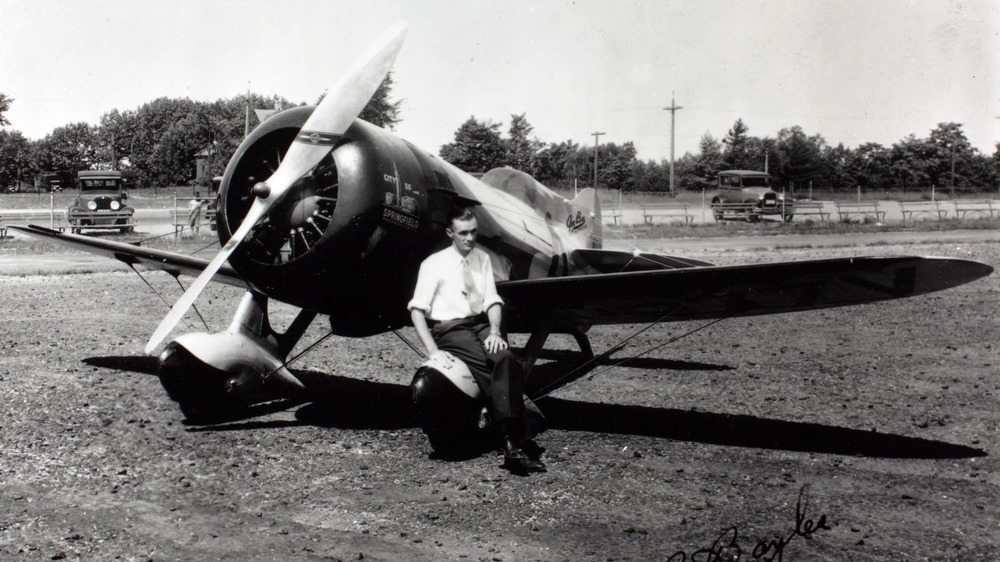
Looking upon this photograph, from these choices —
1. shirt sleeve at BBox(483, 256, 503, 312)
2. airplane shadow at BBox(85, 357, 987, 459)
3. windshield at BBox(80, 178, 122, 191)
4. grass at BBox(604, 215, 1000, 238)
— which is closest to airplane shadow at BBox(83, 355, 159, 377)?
airplane shadow at BBox(85, 357, 987, 459)

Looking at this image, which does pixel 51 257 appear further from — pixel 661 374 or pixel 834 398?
pixel 834 398

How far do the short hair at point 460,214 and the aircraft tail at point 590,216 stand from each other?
3.26m

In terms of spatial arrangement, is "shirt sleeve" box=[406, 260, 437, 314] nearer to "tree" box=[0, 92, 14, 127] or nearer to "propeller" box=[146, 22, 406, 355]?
"propeller" box=[146, 22, 406, 355]

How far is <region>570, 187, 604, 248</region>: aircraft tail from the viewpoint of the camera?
9703 millimetres

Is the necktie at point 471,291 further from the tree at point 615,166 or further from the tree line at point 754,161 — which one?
the tree at point 615,166

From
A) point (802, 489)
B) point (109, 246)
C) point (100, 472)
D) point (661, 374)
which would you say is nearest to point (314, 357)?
point (109, 246)

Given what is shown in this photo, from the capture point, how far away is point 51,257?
21.9m

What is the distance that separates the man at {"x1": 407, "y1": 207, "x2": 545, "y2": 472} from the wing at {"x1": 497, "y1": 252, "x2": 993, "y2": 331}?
0.48 meters

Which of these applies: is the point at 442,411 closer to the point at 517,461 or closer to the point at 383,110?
the point at 517,461

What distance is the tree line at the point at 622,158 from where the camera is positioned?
4553cm

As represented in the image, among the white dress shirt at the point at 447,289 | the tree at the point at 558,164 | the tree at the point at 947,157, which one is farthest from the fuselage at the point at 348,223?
the tree at the point at 947,157

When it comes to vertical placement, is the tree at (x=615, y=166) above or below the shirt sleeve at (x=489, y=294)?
above

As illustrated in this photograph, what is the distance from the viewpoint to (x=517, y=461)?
513 centimetres

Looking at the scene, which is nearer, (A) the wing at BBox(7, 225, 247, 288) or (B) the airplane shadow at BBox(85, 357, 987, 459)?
(B) the airplane shadow at BBox(85, 357, 987, 459)
